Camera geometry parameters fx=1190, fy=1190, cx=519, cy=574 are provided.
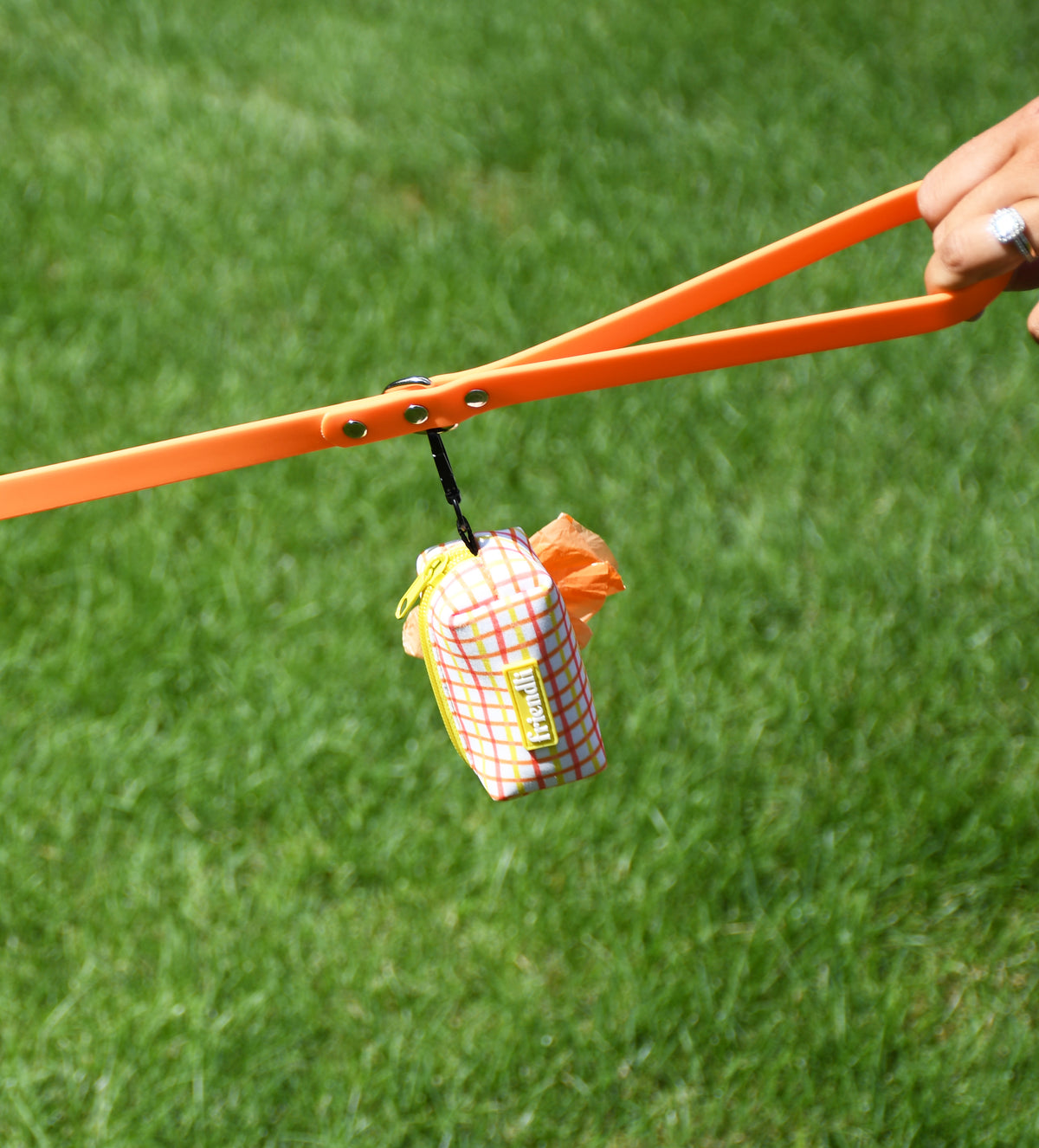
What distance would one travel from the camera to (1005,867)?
2377 millimetres

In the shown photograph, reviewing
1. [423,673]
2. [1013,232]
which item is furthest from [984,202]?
[423,673]

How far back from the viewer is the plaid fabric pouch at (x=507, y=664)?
1332mm

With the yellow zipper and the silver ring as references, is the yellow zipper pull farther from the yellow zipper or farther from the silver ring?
the silver ring

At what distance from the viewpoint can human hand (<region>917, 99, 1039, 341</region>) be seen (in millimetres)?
1347

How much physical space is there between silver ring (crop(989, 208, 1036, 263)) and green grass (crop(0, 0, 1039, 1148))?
1414 millimetres

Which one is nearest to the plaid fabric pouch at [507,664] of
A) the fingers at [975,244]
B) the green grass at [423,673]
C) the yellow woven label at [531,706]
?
the yellow woven label at [531,706]

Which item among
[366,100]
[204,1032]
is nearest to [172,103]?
[366,100]

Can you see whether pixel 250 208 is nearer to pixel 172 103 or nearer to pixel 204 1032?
pixel 172 103

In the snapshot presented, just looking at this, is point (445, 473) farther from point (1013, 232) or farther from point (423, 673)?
point (423, 673)

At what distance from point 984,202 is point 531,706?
2.62 ft

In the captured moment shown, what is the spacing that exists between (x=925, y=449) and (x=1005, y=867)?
3.99ft

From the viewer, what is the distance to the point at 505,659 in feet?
4.39

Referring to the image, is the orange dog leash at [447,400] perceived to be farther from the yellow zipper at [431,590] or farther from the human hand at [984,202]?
the yellow zipper at [431,590]

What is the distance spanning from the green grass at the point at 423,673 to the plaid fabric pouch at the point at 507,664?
1.02 m
